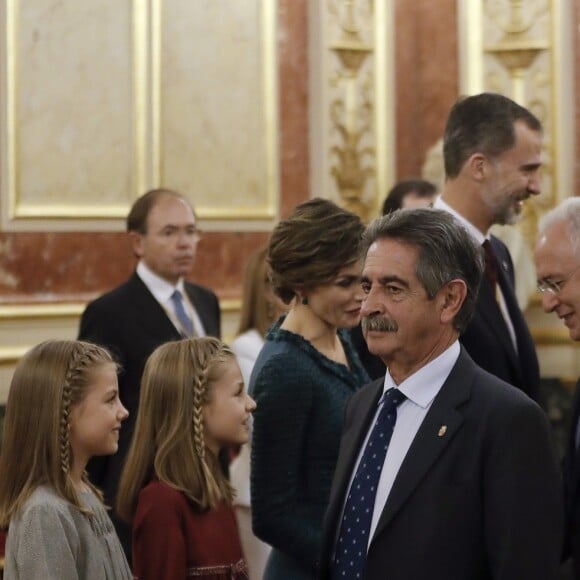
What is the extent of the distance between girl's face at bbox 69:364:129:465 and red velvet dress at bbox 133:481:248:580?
0.18 metres

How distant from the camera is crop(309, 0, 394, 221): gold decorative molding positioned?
25.0 ft

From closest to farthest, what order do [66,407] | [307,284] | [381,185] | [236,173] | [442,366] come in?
[442,366] < [66,407] < [307,284] < [236,173] < [381,185]

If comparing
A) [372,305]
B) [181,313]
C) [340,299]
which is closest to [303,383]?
[340,299]

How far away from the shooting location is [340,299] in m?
3.50

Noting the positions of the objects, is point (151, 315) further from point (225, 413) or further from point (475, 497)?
point (475, 497)

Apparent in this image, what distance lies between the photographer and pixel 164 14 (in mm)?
6953

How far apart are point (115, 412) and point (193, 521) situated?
0.33 metres

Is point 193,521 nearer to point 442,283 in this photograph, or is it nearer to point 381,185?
point 442,283

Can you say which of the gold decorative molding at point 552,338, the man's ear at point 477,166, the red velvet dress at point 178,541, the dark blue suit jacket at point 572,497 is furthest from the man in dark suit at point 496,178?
the gold decorative molding at point 552,338

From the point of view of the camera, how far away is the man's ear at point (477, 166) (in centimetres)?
414

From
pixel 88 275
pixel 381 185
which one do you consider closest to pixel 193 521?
pixel 88 275

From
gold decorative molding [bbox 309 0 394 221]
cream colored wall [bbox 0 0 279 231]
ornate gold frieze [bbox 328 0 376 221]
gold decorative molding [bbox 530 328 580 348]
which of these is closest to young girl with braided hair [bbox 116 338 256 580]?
cream colored wall [bbox 0 0 279 231]

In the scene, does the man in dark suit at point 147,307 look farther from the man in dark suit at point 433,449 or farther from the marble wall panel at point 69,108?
the man in dark suit at point 433,449

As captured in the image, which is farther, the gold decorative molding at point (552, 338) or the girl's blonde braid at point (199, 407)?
the gold decorative molding at point (552, 338)
